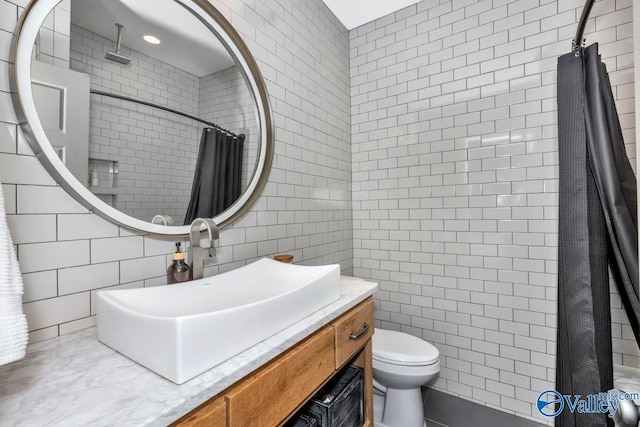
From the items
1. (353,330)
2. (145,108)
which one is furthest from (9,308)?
(353,330)

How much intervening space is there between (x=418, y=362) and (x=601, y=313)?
3.06 feet

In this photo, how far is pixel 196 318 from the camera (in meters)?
0.63

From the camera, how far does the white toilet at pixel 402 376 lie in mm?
1600

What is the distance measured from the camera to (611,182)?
1382mm

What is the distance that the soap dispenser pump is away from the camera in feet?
3.48

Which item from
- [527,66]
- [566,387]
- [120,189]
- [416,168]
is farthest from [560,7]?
[120,189]

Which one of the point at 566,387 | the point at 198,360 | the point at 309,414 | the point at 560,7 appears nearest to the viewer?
the point at 198,360

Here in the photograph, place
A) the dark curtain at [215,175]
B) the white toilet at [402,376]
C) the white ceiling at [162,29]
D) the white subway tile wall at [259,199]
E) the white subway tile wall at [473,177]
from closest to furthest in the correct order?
the white subway tile wall at [259,199] < the white ceiling at [162,29] < the dark curtain at [215,175] < the white toilet at [402,376] < the white subway tile wall at [473,177]

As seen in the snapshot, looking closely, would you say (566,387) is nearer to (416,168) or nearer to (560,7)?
(416,168)

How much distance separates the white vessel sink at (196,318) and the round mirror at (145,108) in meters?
0.27

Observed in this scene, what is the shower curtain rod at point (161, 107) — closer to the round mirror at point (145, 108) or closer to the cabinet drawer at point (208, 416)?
the round mirror at point (145, 108)

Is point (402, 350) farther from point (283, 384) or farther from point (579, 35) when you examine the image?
point (579, 35)

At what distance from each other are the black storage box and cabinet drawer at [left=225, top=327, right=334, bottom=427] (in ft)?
0.72

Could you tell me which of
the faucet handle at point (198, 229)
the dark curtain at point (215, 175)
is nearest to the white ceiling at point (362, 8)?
the dark curtain at point (215, 175)
